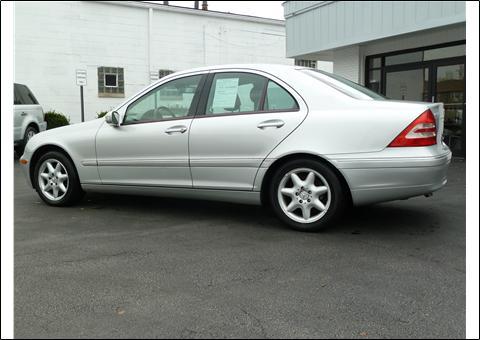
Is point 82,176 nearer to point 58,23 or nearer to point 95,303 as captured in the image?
point 95,303

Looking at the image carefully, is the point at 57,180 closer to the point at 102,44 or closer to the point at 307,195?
the point at 307,195

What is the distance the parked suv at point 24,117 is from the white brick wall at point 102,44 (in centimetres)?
570

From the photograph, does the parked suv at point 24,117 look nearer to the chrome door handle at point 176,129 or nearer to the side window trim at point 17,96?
the side window trim at point 17,96

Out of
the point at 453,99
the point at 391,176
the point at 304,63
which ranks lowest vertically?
the point at 391,176

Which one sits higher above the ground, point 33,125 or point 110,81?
point 110,81

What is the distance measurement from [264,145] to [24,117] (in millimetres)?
9279

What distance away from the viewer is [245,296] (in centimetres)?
282

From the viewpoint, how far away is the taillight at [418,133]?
154 inches

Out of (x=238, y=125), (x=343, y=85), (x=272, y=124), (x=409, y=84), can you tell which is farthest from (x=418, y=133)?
(x=409, y=84)

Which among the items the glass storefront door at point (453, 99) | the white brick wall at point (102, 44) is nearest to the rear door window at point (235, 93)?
the glass storefront door at point (453, 99)

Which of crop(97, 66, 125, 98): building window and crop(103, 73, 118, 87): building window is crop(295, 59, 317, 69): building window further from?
crop(103, 73, 118, 87): building window

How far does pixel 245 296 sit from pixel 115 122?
291 cm

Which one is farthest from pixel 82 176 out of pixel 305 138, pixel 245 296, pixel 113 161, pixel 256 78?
pixel 245 296

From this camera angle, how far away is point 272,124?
4.30 meters
